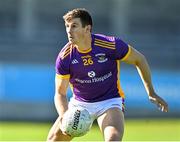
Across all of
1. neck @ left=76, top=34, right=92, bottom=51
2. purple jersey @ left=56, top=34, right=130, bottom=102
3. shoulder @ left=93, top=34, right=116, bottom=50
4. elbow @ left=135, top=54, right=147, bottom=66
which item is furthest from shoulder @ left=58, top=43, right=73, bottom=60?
elbow @ left=135, top=54, right=147, bottom=66

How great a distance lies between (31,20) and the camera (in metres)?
31.7

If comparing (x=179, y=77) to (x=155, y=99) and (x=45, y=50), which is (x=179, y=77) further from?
(x=155, y=99)

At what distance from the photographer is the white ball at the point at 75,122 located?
9.96m

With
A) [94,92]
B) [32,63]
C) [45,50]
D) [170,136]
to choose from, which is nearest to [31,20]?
[45,50]

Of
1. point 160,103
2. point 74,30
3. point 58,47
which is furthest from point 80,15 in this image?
point 58,47

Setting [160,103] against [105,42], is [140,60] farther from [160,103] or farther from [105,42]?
[160,103]

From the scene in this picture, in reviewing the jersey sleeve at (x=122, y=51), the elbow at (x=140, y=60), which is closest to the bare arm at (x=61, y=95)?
the jersey sleeve at (x=122, y=51)

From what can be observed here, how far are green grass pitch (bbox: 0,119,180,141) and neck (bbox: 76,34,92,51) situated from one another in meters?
6.37

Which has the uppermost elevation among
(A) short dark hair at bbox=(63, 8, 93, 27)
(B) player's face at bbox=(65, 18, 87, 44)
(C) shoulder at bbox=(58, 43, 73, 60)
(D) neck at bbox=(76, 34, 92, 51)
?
(A) short dark hair at bbox=(63, 8, 93, 27)

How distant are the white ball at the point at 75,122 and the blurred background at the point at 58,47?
468 inches

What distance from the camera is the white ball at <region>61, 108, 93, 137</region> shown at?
9.96 metres

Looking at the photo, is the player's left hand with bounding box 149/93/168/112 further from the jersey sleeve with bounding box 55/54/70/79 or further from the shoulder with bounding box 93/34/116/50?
the jersey sleeve with bounding box 55/54/70/79

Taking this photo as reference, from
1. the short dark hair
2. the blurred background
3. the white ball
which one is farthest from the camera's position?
the blurred background

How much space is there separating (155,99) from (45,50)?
1652 centimetres
